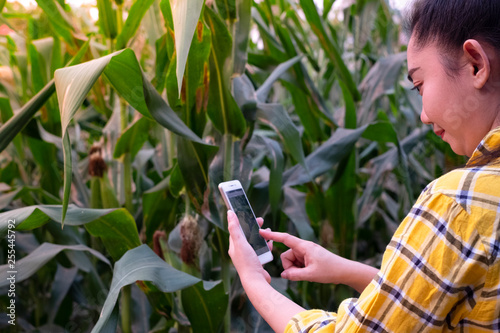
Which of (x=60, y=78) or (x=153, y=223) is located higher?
(x=60, y=78)

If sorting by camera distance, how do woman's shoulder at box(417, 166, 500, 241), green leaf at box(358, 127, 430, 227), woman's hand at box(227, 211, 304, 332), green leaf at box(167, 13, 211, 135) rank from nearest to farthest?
woman's shoulder at box(417, 166, 500, 241) → woman's hand at box(227, 211, 304, 332) → green leaf at box(167, 13, 211, 135) → green leaf at box(358, 127, 430, 227)

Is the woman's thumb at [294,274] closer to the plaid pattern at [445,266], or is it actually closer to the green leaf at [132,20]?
the plaid pattern at [445,266]

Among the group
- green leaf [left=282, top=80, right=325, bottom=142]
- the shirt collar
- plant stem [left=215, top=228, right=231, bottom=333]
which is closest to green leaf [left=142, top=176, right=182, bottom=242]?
plant stem [left=215, top=228, right=231, bottom=333]

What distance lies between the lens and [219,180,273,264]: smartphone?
0.54m

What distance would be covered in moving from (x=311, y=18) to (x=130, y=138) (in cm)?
41

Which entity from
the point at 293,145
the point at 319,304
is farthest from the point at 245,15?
the point at 319,304

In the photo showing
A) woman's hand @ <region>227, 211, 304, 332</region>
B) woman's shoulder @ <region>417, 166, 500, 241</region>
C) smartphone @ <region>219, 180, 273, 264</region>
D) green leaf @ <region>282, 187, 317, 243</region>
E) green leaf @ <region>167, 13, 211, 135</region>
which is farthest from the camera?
green leaf @ <region>282, 187, 317, 243</region>

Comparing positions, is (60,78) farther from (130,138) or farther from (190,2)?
(130,138)

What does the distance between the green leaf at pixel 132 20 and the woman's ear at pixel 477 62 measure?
0.48 metres

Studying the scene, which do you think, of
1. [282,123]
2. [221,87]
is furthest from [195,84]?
[282,123]

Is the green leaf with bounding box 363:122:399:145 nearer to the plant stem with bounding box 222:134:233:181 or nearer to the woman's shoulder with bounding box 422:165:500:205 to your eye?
the plant stem with bounding box 222:134:233:181

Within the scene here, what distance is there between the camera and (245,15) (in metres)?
0.74

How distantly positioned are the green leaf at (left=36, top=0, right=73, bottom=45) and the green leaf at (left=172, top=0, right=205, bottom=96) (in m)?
0.36

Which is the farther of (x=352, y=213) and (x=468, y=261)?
(x=352, y=213)
